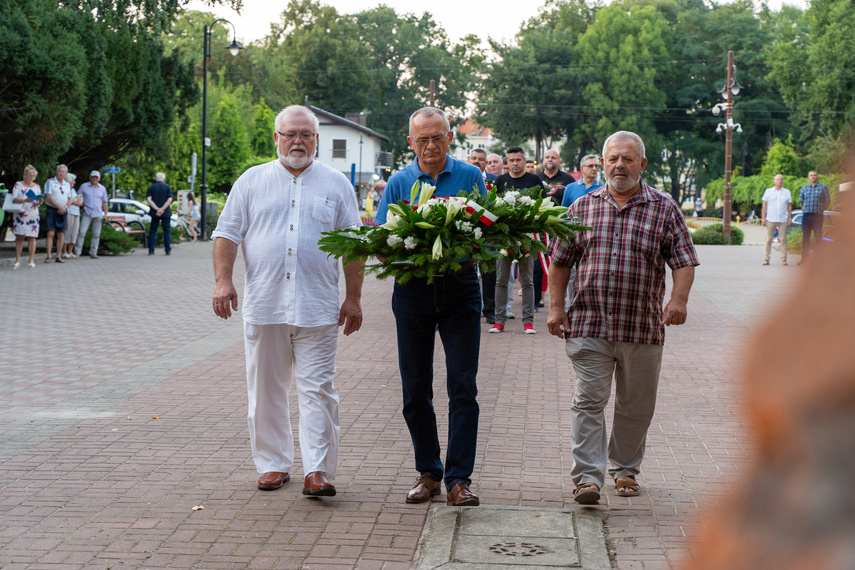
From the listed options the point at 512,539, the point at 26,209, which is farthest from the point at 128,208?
the point at 512,539

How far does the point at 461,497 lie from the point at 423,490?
274 mm

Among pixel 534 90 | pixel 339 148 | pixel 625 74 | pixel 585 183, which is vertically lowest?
pixel 585 183

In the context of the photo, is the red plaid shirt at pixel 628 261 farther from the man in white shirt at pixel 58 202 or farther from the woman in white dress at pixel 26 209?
the man in white shirt at pixel 58 202

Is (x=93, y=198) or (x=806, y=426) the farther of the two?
(x=93, y=198)

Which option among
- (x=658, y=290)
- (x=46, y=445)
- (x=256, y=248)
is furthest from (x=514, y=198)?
(x=46, y=445)

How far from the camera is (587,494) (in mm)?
5145

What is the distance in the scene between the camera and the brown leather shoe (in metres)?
5.12

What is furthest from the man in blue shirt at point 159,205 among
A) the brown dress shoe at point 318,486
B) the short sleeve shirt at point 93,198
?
the brown dress shoe at point 318,486

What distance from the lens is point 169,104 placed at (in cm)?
2848

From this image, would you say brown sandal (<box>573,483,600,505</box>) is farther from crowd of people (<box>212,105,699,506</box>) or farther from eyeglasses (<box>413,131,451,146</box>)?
eyeglasses (<box>413,131,451,146</box>)

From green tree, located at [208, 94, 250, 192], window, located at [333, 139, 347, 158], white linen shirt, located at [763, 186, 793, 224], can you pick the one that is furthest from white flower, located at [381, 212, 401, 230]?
window, located at [333, 139, 347, 158]

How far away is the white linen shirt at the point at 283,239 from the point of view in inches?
214

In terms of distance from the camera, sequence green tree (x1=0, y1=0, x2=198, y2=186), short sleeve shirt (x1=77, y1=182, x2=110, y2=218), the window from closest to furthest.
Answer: green tree (x1=0, y1=0, x2=198, y2=186) → short sleeve shirt (x1=77, y1=182, x2=110, y2=218) → the window

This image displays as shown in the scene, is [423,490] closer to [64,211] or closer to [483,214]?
[483,214]
